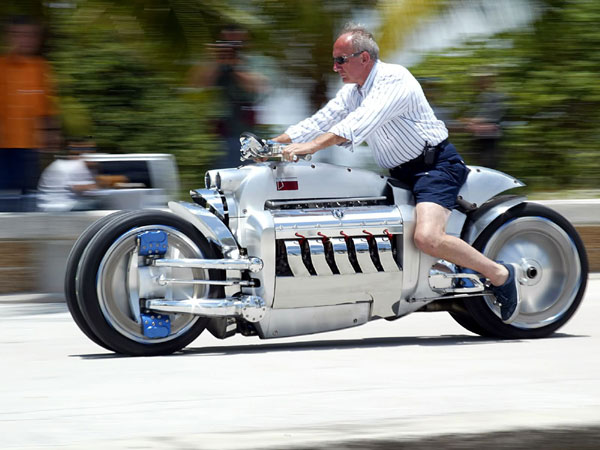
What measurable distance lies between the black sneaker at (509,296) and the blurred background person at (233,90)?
3068 mm

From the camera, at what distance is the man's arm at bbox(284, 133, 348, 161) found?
18.8 feet

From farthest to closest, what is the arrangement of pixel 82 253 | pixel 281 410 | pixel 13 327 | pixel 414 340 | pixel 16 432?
pixel 13 327, pixel 414 340, pixel 82 253, pixel 281 410, pixel 16 432

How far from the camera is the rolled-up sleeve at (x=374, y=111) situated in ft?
19.0

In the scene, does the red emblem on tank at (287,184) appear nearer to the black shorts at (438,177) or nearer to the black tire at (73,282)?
the black shorts at (438,177)

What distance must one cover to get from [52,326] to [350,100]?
89.6 inches

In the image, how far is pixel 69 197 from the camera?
27.8 feet

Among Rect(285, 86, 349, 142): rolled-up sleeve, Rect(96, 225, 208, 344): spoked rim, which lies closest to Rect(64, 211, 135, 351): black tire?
Rect(96, 225, 208, 344): spoked rim

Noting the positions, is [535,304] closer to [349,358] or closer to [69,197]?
[349,358]

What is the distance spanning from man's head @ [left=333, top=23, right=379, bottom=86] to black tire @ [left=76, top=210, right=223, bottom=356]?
1142 millimetres

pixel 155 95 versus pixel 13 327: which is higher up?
pixel 155 95

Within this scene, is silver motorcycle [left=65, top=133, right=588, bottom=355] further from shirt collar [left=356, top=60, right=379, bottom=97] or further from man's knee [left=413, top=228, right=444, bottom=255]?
shirt collar [left=356, top=60, right=379, bottom=97]

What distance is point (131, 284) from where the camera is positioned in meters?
5.57

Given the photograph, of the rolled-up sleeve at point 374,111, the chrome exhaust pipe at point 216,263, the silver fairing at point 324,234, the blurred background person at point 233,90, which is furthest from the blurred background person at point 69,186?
the rolled-up sleeve at point 374,111

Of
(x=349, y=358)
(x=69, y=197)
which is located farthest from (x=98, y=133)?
(x=349, y=358)
